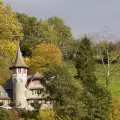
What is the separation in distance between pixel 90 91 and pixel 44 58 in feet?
53.6

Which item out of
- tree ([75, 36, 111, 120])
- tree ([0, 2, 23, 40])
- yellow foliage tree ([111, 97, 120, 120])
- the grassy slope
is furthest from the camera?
tree ([0, 2, 23, 40])

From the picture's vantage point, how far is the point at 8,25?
251ft

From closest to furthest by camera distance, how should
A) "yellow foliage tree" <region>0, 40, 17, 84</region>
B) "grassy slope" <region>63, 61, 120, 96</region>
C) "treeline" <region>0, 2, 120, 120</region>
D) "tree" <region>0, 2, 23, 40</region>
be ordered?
1. "treeline" <region>0, 2, 120, 120</region>
2. "yellow foliage tree" <region>0, 40, 17, 84</region>
3. "grassy slope" <region>63, 61, 120, 96</region>
4. "tree" <region>0, 2, 23, 40</region>

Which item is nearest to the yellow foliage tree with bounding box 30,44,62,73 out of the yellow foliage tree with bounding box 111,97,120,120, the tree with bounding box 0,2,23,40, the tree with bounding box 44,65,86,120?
the tree with bounding box 0,2,23,40

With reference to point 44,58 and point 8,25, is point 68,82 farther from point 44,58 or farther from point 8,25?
point 8,25

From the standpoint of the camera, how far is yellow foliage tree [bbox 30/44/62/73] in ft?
224

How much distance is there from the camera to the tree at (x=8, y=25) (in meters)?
76.3

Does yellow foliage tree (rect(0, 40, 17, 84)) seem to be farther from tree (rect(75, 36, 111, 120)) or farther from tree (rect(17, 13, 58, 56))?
tree (rect(75, 36, 111, 120))

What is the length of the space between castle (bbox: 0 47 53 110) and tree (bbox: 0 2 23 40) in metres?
18.1

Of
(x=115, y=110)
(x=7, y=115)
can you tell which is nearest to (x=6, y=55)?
(x=7, y=115)

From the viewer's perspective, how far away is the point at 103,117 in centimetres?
5316

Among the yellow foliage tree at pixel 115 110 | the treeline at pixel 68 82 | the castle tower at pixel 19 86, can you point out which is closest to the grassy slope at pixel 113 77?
the treeline at pixel 68 82

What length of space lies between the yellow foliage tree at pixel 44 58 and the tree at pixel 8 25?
640 cm

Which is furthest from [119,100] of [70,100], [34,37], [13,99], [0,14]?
[34,37]
